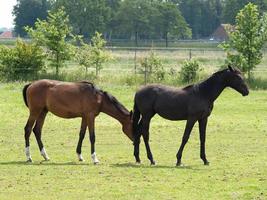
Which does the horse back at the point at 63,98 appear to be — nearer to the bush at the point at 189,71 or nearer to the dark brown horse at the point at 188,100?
the dark brown horse at the point at 188,100

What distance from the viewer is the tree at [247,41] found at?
128 feet

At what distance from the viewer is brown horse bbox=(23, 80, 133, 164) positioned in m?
15.1

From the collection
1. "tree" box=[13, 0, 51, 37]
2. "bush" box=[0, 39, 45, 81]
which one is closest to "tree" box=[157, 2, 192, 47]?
"tree" box=[13, 0, 51, 37]

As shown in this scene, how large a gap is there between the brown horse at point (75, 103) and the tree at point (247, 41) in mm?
24489

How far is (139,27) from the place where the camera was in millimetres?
106312

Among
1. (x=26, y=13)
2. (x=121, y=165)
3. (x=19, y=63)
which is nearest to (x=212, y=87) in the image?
(x=121, y=165)

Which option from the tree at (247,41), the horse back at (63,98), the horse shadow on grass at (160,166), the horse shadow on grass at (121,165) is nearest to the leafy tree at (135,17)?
the tree at (247,41)

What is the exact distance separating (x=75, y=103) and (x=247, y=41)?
→ 25.8 meters

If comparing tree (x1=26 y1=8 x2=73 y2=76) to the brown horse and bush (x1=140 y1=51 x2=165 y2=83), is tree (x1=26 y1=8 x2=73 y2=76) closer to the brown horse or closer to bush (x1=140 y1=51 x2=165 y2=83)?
bush (x1=140 y1=51 x2=165 y2=83)

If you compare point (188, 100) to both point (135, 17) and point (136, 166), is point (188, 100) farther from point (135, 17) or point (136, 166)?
point (135, 17)

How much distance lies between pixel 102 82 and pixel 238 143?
2091cm

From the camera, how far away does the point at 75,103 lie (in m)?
15.1

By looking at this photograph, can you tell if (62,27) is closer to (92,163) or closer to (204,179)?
(92,163)

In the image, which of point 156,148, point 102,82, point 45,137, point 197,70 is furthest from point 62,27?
point 156,148
